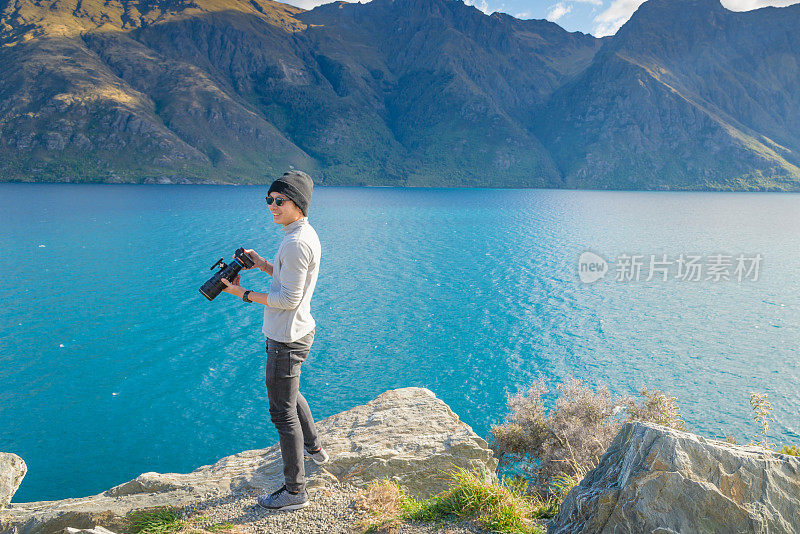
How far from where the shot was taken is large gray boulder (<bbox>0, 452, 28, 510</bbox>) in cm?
805

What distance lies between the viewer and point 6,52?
187m

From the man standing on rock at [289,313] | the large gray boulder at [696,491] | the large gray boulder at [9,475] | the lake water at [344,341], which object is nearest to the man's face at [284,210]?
the man standing on rock at [289,313]

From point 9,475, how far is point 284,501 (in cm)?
754

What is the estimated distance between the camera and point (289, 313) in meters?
4.89

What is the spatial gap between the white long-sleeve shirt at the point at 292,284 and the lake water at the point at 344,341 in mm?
10834

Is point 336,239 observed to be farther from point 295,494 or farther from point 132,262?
point 295,494

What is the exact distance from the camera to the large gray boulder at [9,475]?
26.4 feet

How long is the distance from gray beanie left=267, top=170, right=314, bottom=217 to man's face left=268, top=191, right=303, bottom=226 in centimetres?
5

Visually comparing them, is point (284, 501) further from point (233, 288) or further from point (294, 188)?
point (294, 188)

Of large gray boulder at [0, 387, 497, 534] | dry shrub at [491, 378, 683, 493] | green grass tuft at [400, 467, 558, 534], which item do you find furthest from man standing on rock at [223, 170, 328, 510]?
dry shrub at [491, 378, 683, 493]

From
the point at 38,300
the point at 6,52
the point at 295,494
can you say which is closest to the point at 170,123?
the point at 6,52

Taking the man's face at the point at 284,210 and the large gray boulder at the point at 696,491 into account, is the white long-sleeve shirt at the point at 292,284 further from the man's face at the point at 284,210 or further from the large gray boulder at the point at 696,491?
the large gray boulder at the point at 696,491

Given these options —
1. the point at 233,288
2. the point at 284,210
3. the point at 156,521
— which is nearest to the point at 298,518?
the point at 156,521

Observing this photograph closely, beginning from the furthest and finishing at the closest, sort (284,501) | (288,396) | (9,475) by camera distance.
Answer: (9,475) → (284,501) → (288,396)
